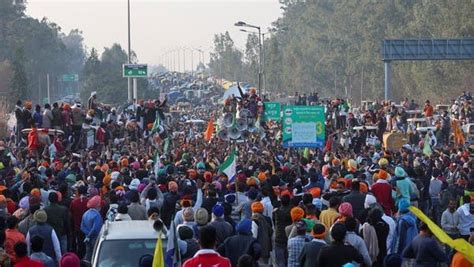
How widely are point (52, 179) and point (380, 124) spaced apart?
2332 cm

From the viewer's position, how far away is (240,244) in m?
14.0

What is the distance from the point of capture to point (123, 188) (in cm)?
1911

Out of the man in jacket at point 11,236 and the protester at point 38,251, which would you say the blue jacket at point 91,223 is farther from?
the protester at point 38,251

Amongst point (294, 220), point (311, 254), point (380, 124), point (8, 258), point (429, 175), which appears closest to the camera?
point (8, 258)

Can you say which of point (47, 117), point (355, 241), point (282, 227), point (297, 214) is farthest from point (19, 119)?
point (355, 241)

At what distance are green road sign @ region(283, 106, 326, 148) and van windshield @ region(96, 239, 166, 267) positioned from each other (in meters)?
14.8

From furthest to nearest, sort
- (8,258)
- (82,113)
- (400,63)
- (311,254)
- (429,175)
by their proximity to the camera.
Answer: (400,63) → (82,113) → (429,175) → (311,254) → (8,258)

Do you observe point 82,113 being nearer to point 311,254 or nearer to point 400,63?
point 311,254

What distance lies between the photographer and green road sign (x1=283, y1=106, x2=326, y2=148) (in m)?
27.9

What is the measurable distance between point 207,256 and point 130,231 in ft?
7.56

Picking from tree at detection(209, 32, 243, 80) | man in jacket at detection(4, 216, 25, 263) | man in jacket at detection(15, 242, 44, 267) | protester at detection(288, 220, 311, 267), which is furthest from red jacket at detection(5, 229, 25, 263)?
tree at detection(209, 32, 243, 80)

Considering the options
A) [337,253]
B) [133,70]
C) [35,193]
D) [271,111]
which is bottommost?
[337,253]

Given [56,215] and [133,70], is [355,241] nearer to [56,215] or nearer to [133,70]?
[56,215]

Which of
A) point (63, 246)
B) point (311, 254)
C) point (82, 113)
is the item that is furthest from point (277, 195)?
point (82, 113)
